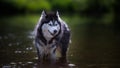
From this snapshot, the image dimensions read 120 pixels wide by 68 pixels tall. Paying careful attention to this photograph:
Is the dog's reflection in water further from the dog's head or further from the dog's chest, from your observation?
the dog's head

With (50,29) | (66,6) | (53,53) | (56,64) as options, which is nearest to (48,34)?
(50,29)

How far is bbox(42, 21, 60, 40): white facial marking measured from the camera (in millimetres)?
11336

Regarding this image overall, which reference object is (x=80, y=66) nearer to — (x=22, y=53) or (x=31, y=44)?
Answer: (x=22, y=53)

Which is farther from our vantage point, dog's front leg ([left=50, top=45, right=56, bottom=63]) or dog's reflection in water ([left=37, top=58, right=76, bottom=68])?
dog's front leg ([left=50, top=45, right=56, bottom=63])

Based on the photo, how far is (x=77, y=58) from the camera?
12.9m

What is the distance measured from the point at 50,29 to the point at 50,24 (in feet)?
0.49

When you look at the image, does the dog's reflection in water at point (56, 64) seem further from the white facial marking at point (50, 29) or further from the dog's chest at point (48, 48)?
the white facial marking at point (50, 29)

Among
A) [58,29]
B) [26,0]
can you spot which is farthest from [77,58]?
[26,0]

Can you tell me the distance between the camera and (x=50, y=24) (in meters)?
11.4

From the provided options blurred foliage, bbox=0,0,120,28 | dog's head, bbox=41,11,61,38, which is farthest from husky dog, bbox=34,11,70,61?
blurred foliage, bbox=0,0,120,28

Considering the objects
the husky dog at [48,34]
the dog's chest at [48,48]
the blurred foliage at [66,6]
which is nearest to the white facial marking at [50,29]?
the husky dog at [48,34]

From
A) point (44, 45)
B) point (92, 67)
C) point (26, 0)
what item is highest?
point (26, 0)

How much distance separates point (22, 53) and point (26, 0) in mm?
45982

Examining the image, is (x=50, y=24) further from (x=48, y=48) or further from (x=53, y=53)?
(x=53, y=53)
